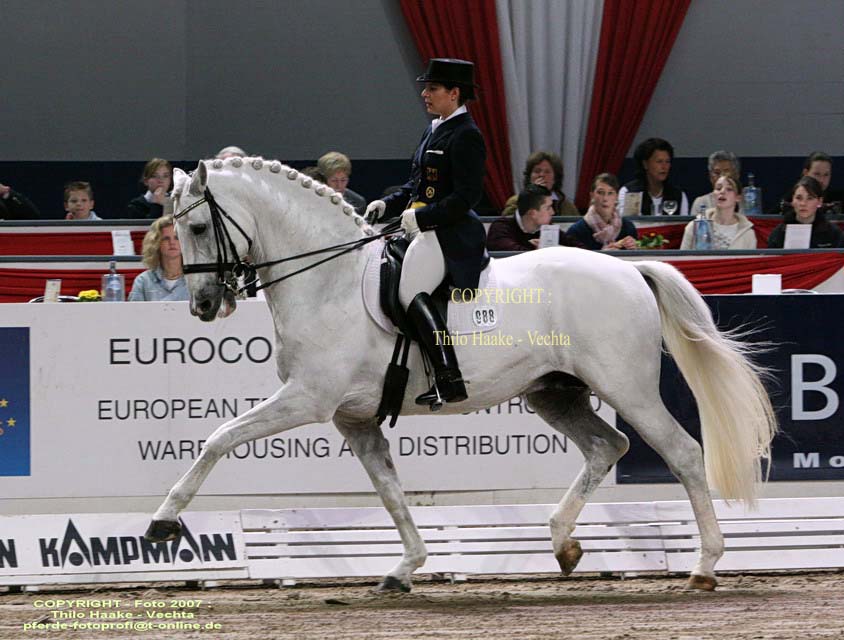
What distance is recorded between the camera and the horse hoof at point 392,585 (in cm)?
627

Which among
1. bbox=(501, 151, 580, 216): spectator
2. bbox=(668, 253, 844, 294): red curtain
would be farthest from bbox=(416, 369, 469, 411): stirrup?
bbox=(501, 151, 580, 216): spectator

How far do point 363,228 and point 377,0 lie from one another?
7.28 metres

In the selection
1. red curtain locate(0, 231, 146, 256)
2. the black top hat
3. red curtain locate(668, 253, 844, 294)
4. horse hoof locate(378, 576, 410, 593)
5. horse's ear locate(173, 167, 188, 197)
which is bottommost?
horse hoof locate(378, 576, 410, 593)

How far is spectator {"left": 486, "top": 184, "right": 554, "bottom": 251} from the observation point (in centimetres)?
851

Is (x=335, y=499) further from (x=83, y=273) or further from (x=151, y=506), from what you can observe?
(x=83, y=273)

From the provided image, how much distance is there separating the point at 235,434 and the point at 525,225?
3321mm

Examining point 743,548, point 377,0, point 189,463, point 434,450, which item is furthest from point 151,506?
point 377,0

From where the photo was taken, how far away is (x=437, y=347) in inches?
235

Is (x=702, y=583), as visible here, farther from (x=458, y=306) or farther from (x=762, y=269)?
(x=762, y=269)

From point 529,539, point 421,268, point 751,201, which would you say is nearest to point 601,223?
point 751,201

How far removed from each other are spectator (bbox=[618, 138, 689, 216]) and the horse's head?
478 cm

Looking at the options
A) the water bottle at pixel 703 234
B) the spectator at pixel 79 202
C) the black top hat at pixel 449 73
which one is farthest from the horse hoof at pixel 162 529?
the spectator at pixel 79 202

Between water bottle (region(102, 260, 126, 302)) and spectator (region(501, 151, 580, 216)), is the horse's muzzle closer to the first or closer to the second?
water bottle (region(102, 260, 126, 302))

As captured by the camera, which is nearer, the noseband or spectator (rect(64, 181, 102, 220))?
the noseband
